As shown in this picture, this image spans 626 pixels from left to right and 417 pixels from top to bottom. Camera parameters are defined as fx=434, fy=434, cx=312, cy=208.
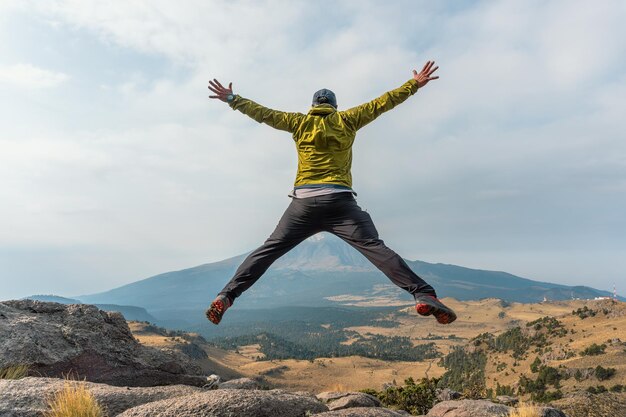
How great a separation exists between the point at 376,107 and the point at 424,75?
97 cm

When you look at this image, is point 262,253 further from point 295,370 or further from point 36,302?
point 295,370

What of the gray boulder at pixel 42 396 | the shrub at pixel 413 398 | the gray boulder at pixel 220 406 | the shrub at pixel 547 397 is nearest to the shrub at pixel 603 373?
the shrub at pixel 547 397

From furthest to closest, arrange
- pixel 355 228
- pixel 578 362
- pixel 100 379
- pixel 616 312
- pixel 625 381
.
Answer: pixel 616 312 → pixel 578 362 → pixel 625 381 → pixel 100 379 → pixel 355 228

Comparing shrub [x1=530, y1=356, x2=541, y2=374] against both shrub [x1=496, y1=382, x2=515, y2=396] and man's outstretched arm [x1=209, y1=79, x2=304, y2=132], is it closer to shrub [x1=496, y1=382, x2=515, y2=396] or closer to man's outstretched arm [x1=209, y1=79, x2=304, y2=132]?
shrub [x1=496, y1=382, x2=515, y2=396]

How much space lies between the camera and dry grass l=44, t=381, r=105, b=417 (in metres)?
4.34

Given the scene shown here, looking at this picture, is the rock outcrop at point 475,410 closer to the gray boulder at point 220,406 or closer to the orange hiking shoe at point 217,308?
the gray boulder at point 220,406

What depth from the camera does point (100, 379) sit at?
24.7 feet

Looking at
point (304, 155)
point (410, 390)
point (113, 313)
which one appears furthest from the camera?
point (410, 390)

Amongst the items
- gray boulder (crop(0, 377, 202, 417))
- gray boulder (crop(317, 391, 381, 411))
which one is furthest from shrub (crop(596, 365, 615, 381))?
gray boulder (crop(0, 377, 202, 417))

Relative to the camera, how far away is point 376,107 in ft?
20.8

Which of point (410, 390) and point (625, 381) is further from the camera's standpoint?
point (625, 381)

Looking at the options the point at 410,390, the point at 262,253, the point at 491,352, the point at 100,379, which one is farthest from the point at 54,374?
the point at 491,352

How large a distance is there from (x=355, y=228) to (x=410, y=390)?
1012 cm

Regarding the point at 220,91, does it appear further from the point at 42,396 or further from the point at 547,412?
the point at 547,412
